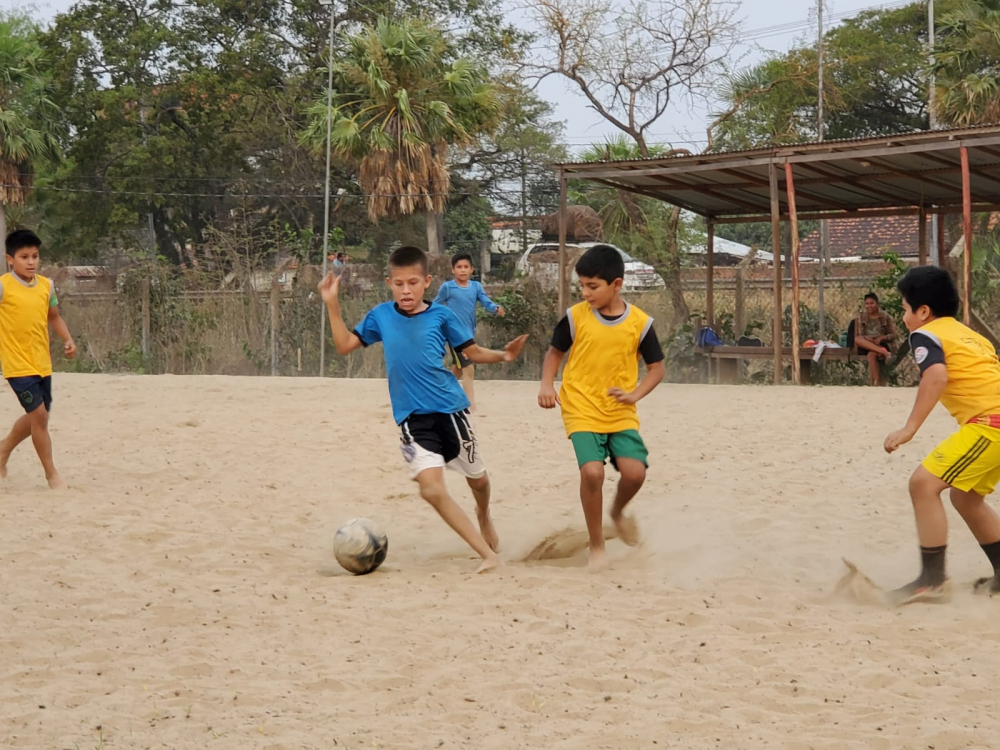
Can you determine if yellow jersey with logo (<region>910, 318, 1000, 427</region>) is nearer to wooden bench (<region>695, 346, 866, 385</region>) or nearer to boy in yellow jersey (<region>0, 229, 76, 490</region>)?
boy in yellow jersey (<region>0, 229, 76, 490</region>)

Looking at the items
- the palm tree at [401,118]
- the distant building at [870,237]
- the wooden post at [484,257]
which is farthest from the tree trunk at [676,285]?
the distant building at [870,237]

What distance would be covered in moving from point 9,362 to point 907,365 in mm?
13040

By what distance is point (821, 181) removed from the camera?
17281 mm

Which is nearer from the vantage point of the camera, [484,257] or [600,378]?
[600,378]

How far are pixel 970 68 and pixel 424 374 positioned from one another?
22022 millimetres

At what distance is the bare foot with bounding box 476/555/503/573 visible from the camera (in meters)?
5.85

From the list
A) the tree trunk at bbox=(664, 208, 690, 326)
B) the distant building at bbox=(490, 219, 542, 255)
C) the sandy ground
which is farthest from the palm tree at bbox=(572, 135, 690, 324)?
the sandy ground

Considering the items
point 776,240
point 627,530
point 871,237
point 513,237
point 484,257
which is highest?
point 871,237

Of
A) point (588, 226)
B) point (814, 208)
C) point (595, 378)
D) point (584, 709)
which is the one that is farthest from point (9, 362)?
point (588, 226)

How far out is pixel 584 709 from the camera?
3857 mm

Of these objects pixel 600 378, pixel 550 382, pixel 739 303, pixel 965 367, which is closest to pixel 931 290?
pixel 965 367

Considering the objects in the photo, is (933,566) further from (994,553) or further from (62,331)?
(62,331)

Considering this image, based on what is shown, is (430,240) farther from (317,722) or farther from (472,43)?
(317,722)

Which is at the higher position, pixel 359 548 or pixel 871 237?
pixel 871 237
